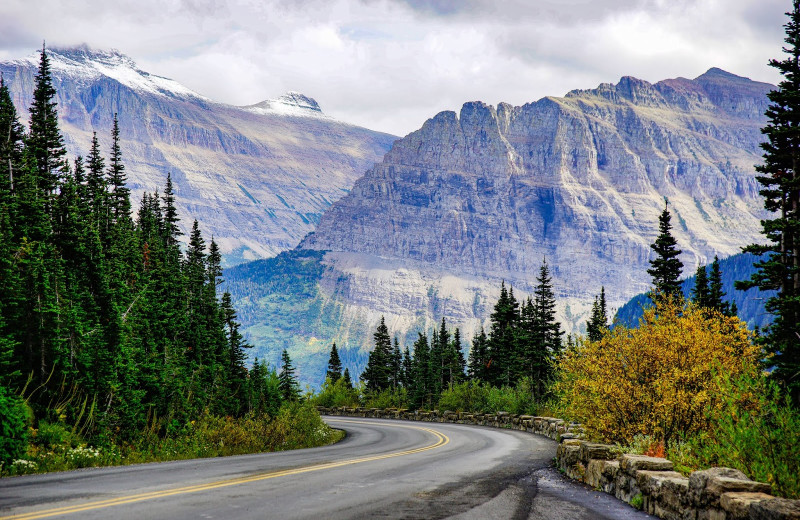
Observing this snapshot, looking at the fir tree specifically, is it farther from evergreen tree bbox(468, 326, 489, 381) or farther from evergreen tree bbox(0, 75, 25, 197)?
evergreen tree bbox(0, 75, 25, 197)

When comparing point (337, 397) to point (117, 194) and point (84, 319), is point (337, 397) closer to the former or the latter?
point (117, 194)

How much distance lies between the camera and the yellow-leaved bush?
53.5ft

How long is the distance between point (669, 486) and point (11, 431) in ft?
50.2

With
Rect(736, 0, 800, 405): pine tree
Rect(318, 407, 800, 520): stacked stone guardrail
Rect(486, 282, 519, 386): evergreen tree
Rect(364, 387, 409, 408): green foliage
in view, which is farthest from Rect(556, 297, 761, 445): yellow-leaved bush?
Rect(486, 282, 519, 386): evergreen tree

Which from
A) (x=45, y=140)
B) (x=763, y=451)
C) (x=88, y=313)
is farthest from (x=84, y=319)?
(x=763, y=451)

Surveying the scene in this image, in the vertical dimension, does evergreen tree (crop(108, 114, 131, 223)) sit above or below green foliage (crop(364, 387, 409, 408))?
above

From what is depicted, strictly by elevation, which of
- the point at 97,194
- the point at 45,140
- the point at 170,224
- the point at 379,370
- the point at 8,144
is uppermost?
the point at 45,140

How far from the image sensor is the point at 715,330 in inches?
704

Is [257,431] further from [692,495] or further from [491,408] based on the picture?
[491,408]

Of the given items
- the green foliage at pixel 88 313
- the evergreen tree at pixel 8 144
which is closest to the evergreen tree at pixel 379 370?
the green foliage at pixel 88 313

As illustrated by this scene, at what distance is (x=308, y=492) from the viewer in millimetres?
12445

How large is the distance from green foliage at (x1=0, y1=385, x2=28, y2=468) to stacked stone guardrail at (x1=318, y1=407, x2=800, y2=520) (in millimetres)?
13834

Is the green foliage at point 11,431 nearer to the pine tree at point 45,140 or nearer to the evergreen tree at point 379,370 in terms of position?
the pine tree at point 45,140

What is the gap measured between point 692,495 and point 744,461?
170 centimetres
